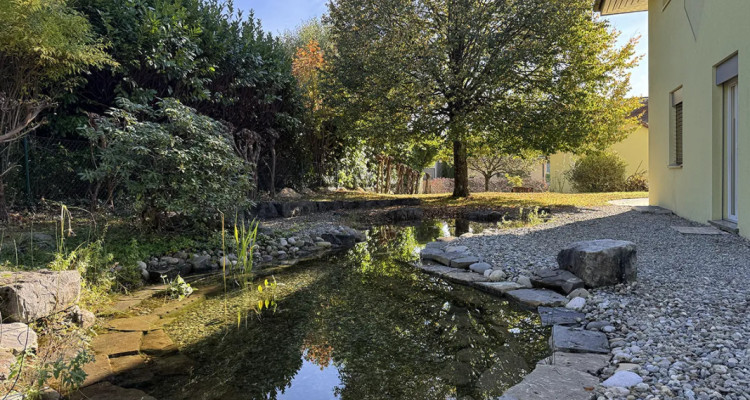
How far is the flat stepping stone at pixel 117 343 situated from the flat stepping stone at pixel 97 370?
0.14 meters

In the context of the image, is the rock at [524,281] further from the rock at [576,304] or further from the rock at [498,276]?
the rock at [576,304]

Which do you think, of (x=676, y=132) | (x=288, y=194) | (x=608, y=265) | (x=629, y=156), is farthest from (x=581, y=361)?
(x=629, y=156)

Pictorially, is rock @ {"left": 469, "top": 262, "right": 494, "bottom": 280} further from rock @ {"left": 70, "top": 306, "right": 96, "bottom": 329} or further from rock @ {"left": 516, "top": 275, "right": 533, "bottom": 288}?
rock @ {"left": 70, "top": 306, "right": 96, "bottom": 329}

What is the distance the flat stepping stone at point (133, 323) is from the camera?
363cm

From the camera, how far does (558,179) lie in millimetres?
20578

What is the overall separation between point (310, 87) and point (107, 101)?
6227mm

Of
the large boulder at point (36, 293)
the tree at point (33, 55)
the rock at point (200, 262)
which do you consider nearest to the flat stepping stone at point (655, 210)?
the rock at point (200, 262)

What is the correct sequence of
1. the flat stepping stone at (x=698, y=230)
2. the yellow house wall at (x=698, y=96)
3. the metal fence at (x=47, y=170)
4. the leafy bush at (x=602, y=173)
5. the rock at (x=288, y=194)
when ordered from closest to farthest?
the yellow house wall at (x=698, y=96) < the flat stepping stone at (x=698, y=230) < the metal fence at (x=47, y=170) < the rock at (x=288, y=194) < the leafy bush at (x=602, y=173)

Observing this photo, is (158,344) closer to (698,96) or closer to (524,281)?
(524,281)

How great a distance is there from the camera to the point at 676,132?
30.0 feet

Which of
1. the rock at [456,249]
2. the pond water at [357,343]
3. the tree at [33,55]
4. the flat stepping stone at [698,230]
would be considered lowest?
the pond water at [357,343]

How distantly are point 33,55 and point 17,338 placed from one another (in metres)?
4.32

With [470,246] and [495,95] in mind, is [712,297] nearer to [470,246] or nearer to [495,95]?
[470,246]

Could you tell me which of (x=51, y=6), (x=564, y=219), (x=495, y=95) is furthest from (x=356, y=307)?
(x=495, y=95)
